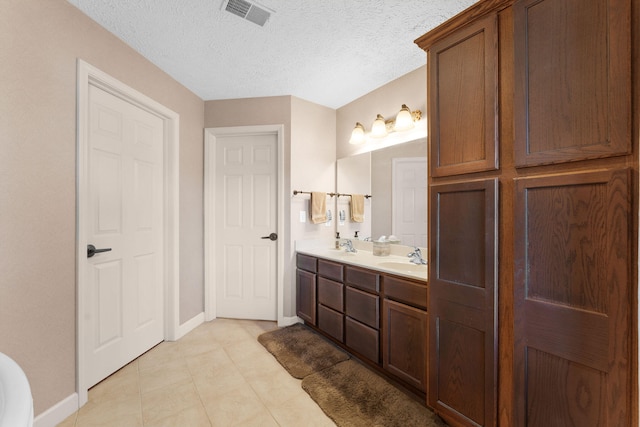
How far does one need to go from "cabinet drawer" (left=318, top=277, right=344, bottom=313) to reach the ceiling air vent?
2.01 m

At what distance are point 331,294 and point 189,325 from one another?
58.8 inches

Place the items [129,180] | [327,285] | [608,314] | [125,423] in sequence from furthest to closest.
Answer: [327,285], [129,180], [125,423], [608,314]

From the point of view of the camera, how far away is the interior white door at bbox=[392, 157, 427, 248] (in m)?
2.24

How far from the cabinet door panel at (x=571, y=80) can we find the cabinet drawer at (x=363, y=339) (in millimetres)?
1483

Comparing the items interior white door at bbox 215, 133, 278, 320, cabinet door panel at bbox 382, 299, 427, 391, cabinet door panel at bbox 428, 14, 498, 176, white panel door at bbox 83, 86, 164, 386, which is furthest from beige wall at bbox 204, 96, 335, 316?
cabinet door panel at bbox 428, 14, 498, 176

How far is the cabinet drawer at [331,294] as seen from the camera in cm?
231

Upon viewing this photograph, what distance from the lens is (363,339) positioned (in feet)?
6.82

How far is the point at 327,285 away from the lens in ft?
8.05

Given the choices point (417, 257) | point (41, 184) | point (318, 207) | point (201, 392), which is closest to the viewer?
point (41, 184)

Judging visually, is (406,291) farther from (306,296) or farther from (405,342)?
(306,296)

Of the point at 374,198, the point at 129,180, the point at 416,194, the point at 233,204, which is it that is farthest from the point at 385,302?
the point at 129,180

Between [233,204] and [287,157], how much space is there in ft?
2.62

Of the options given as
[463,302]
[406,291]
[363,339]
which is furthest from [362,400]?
[463,302]

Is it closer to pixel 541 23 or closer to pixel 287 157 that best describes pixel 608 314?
pixel 541 23
